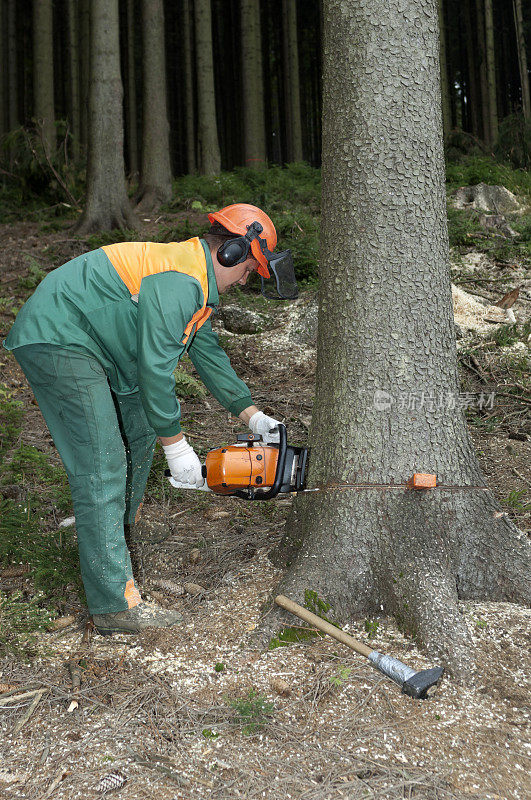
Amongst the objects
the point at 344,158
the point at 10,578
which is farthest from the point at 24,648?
the point at 344,158

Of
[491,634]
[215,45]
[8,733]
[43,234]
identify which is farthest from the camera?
[215,45]

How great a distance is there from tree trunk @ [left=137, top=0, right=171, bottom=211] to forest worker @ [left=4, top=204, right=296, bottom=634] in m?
7.19

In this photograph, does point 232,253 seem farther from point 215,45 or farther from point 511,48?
point 511,48

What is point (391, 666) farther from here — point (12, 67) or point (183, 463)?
point (12, 67)

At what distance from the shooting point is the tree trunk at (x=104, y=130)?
8.21 m

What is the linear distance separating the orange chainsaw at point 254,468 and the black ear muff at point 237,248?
780mm

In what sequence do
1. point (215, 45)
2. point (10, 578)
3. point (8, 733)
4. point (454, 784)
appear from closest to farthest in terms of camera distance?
point (454, 784), point (8, 733), point (10, 578), point (215, 45)

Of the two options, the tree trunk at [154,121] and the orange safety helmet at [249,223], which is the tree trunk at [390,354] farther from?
the tree trunk at [154,121]

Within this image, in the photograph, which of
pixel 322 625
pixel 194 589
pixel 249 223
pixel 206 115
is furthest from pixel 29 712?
pixel 206 115

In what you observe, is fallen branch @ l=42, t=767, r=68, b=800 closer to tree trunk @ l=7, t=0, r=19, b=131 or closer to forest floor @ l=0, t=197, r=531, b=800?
forest floor @ l=0, t=197, r=531, b=800

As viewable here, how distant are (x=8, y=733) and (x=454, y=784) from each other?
1.46 meters

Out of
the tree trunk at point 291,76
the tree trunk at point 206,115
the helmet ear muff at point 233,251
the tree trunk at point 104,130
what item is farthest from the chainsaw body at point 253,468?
the tree trunk at point 291,76

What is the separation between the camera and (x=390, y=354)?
2.84 meters

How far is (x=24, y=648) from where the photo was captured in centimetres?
263
